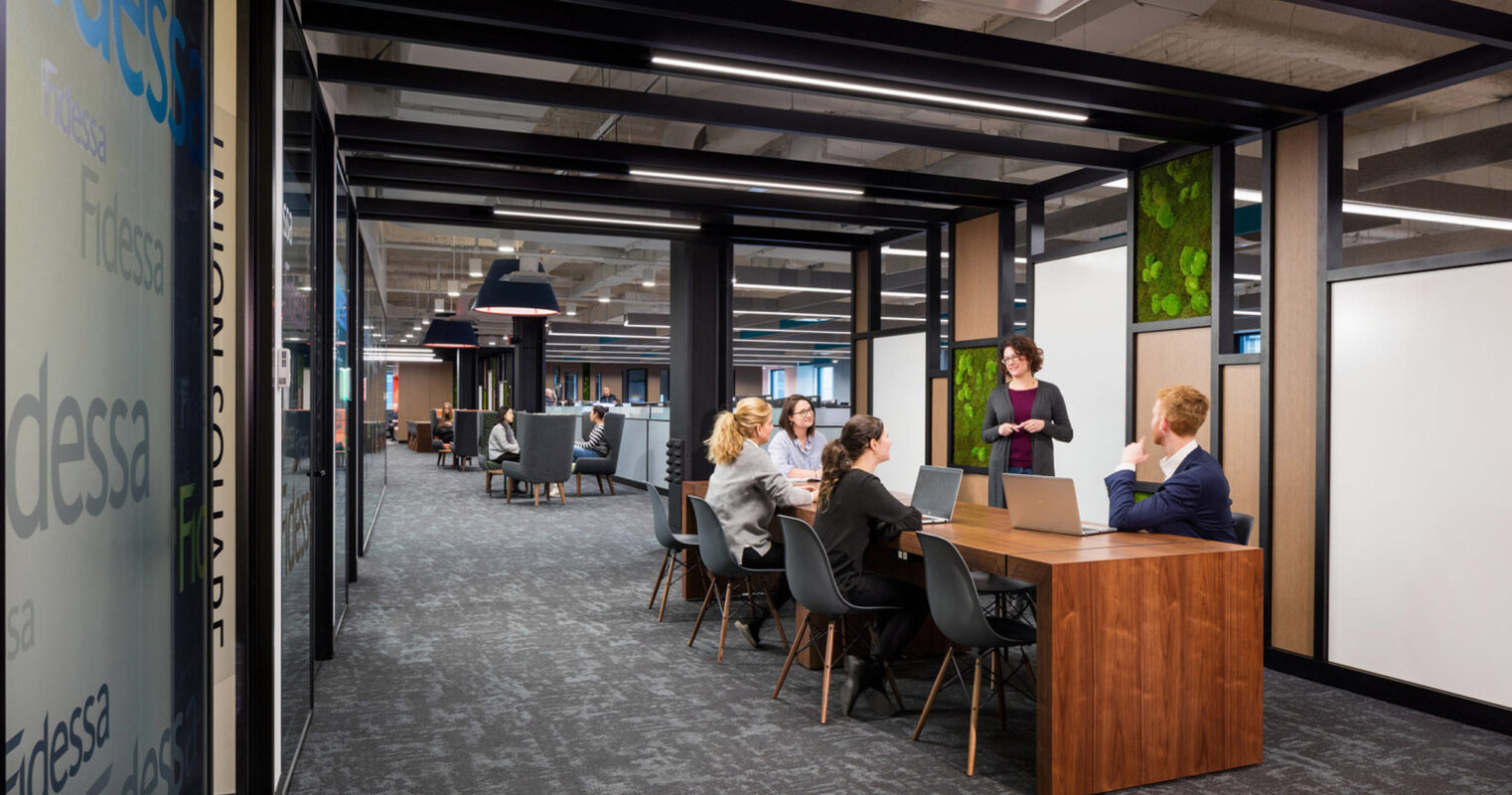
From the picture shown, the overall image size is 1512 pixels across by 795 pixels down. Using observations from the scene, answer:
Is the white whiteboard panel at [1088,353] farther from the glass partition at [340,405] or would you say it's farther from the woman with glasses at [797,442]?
the glass partition at [340,405]

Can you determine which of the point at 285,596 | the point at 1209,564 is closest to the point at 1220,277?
the point at 1209,564

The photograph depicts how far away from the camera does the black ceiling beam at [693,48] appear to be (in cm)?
379

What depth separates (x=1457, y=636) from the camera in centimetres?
416

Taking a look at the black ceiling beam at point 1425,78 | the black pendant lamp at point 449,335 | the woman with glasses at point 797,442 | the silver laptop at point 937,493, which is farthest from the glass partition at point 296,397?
the black pendant lamp at point 449,335

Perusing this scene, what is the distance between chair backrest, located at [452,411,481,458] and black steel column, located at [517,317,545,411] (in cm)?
187

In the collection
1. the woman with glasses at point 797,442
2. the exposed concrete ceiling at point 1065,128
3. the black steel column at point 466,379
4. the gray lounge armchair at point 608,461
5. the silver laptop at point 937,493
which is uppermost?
the exposed concrete ceiling at point 1065,128

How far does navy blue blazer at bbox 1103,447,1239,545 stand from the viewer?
381cm

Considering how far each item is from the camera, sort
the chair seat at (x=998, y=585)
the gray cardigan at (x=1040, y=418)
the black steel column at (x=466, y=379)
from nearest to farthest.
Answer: the chair seat at (x=998, y=585) < the gray cardigan at (x=1040, y=418) < the black steel column at (x=466, y=379)

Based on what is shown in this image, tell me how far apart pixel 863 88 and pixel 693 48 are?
893 millimetres

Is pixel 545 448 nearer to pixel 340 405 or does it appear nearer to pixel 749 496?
pixel 340 405

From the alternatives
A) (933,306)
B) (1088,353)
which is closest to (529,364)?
(933,306)

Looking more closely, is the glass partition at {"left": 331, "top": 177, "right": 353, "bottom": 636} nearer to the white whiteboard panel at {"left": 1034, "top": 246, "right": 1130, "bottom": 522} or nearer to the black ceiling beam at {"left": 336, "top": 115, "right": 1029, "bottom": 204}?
the black ceiling beam at {"left": 336, "top": 115, "right": 1029, "bottom": 204}

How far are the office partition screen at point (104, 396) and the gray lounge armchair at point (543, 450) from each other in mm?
9586

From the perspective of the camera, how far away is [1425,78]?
434 cm
